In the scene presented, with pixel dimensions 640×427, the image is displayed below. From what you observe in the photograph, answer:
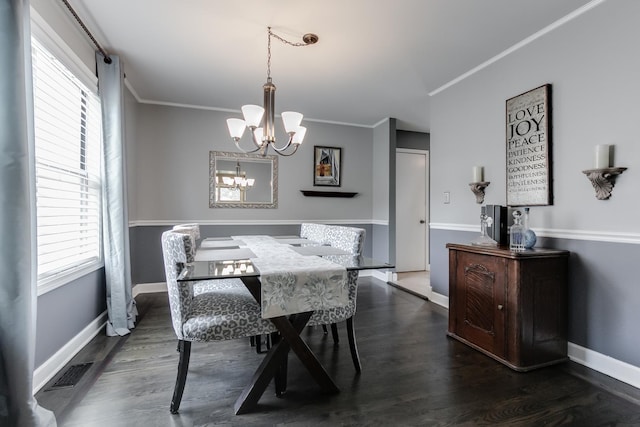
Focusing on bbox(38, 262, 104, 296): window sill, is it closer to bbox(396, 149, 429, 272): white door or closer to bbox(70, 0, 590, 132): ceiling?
bbox(70, 0, 590, 132): ceiling

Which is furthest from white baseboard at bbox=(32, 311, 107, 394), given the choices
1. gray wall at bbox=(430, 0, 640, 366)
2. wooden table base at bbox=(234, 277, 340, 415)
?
gray wall at bbox=(430, 0, 640, 366)

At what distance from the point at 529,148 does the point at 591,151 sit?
0.43 metres

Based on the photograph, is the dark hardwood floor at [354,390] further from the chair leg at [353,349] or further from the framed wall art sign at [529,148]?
the framed wall art sign at [529,148]

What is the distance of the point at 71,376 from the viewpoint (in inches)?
73.4

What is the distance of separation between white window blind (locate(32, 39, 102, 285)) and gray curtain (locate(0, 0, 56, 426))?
1.54 ft

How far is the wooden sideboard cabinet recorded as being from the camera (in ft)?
6.45

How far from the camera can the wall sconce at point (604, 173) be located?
1.88 meters

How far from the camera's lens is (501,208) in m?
2.43

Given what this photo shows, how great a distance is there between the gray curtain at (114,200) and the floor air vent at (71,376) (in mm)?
542

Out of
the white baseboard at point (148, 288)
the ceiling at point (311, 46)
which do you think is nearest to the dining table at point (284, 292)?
the ceiling at point (311, 46)

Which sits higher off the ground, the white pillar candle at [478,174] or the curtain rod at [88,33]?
the curtain rod at [88,33]

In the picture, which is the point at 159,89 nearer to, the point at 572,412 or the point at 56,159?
the point at 56,159

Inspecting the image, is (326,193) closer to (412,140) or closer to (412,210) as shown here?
(412,210)

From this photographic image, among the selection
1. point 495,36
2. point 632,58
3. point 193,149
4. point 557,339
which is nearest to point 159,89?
point 193,149
